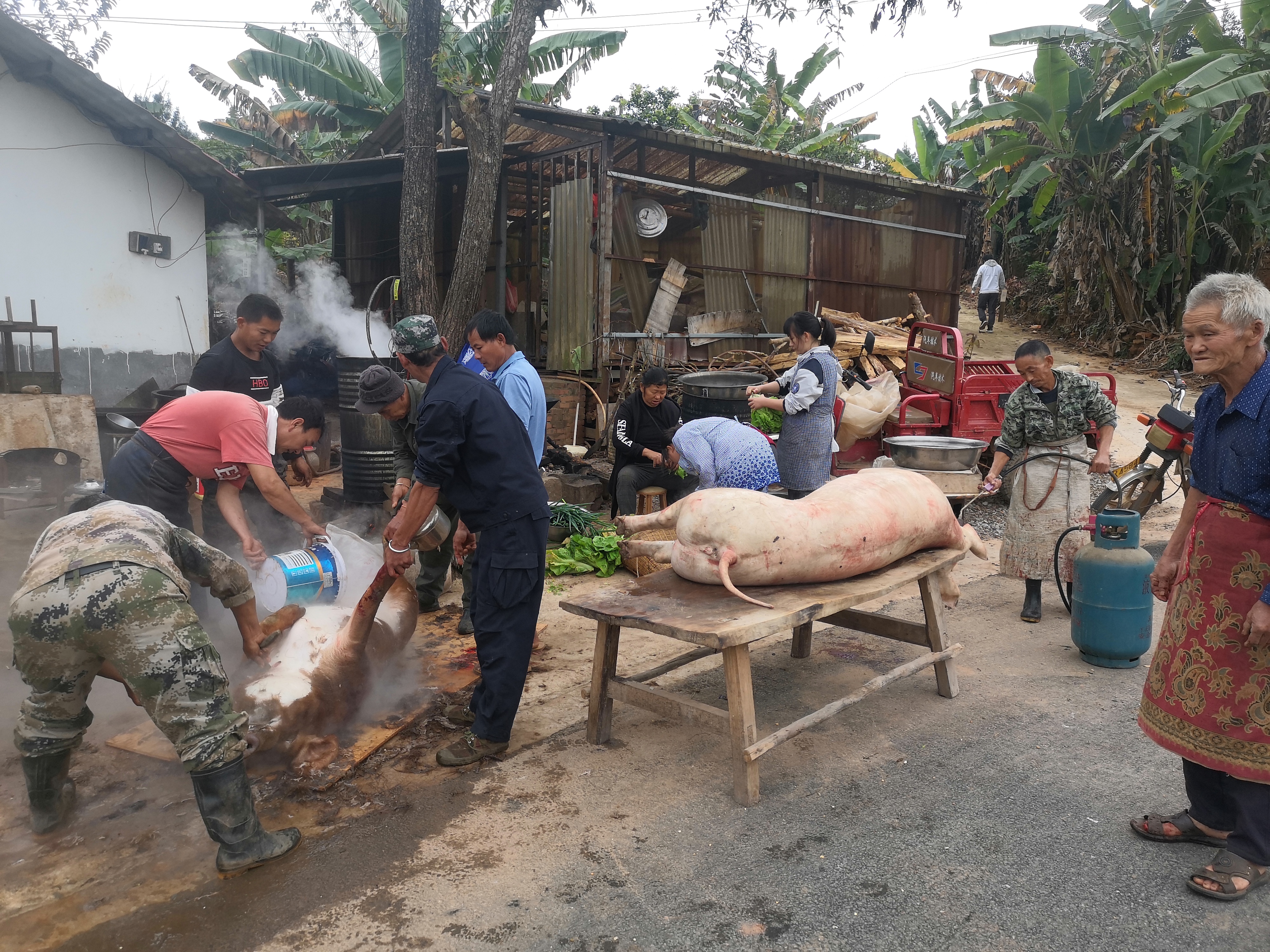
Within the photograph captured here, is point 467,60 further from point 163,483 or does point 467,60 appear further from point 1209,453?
point 1209,453

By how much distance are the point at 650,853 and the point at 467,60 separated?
1170 cm

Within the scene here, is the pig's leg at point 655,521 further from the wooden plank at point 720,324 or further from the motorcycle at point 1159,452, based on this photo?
the wooden plank at point 720,324

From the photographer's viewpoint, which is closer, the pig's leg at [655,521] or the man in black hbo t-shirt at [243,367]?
the pig's leg at [655,521]

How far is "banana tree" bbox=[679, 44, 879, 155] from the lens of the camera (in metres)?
18.3

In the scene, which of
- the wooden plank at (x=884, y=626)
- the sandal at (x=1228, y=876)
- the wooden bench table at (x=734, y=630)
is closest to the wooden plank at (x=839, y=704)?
the wooden bench table at (x=734, y=630)

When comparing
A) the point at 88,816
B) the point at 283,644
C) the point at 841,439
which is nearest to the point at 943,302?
the point at 841,439

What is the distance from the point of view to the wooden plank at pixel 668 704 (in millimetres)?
3391

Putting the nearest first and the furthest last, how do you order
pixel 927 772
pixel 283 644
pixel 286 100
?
Answer: 1. pixel 927 772
2. pixel 283 644
3. pixel 286 100

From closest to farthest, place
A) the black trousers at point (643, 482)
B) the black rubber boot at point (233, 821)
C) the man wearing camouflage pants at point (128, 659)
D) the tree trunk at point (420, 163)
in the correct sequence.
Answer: the man wearing camouflage pants at point (128, 659), the black rubber boot at point (233, 821), the black trousers at point (643, 482), the tree trunk at point (420, 163)

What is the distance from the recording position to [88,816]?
318cm

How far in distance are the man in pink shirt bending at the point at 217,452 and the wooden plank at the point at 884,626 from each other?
111 inches

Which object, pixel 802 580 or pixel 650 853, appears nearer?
pixel 650 853

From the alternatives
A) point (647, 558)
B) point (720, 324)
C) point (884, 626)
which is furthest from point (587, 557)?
point (720, 324)

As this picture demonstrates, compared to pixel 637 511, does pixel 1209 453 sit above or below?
above
